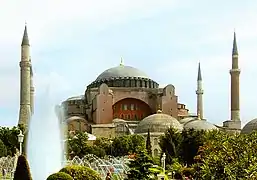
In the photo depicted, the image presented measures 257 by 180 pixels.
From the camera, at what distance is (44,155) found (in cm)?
2008

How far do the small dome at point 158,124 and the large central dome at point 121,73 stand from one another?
9488 millimetres

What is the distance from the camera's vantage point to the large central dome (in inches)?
2437

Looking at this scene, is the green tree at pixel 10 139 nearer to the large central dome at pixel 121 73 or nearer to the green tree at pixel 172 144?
the green tree at pixel 172 144

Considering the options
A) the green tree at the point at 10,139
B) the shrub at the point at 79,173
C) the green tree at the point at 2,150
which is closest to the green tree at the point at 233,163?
the shrub at the point at 79,173

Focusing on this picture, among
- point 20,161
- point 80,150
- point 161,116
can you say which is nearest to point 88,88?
point 161,116

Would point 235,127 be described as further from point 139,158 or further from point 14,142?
point 139,158

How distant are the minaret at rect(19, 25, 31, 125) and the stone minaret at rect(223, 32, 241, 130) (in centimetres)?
1696

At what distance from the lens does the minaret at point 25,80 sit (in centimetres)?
4869

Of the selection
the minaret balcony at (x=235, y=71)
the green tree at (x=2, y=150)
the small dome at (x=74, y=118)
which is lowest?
the green tree at (x=2, y=150)

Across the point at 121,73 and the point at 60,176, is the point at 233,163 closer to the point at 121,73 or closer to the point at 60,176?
the point at 60,176

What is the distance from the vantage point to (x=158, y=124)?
51.8 meters

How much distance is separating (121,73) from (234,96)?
1307 cm

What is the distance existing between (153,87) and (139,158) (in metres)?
45.8

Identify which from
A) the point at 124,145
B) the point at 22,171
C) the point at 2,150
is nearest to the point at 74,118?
the point at 124,145
